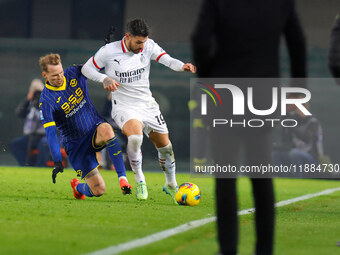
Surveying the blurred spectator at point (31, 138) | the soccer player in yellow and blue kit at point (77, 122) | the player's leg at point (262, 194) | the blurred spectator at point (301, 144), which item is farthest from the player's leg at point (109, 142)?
the blurred spectator at point (31, 138)

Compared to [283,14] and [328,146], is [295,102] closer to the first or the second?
[328,146]

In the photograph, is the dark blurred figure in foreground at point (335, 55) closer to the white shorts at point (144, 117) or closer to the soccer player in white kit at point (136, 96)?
the soccer player in white kit at point (136, 96)

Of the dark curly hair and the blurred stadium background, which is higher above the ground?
Answer: the dark curly hair

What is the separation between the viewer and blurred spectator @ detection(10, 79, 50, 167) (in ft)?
53.6

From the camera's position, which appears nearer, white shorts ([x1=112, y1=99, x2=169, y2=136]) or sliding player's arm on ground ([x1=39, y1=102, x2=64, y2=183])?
sliding player's arm on ground ([x1=39, y1=102, x2=64, y2=183])

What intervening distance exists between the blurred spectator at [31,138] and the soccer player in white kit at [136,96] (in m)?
7.21

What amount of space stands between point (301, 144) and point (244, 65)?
1156 cm

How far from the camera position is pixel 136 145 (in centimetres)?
898

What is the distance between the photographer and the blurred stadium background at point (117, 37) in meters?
16.6

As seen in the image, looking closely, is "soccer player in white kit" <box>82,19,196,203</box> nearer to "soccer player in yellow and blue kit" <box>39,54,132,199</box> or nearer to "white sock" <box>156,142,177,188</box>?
"white sock" <box>156,142,177,188</box>

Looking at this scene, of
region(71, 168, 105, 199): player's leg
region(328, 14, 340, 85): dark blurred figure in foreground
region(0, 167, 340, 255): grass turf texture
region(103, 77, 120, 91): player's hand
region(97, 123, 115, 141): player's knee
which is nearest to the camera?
region(328, 14, 340, 85): dark blurred figure in foreground

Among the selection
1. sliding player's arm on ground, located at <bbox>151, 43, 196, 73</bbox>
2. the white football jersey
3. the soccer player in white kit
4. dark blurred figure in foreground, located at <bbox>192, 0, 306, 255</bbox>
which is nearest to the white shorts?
the soccer player in white kit

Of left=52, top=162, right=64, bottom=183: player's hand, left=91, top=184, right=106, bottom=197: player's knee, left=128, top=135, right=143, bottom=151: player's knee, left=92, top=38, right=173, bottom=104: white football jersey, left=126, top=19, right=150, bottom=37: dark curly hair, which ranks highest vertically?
left=126, top=19, right=150, bottom=37: dark curly hair

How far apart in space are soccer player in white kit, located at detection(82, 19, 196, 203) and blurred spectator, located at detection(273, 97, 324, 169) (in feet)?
22.7
